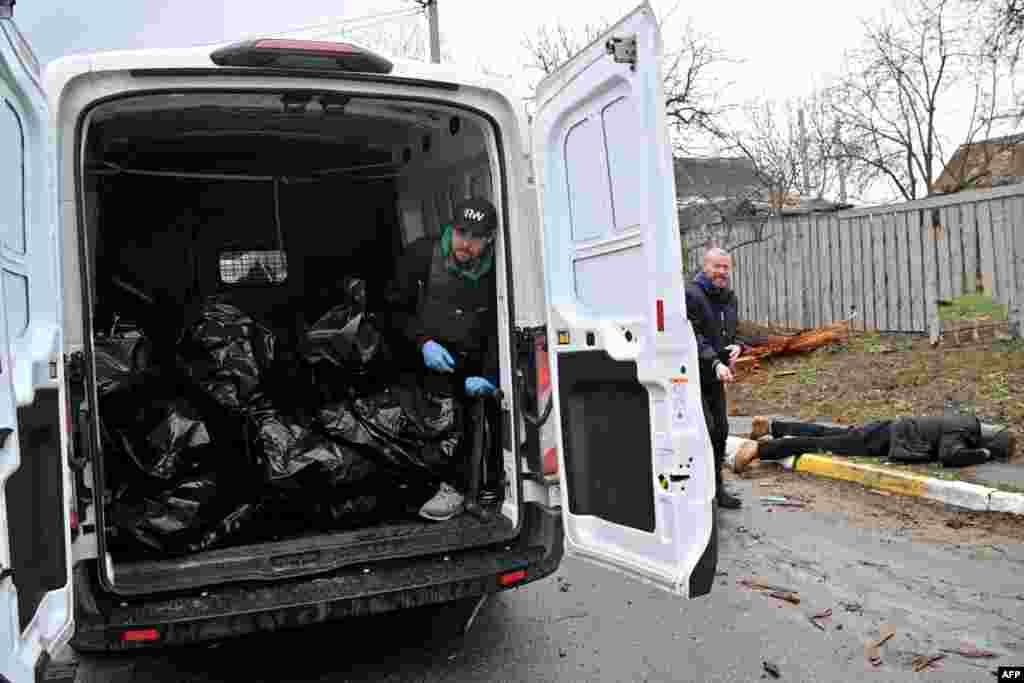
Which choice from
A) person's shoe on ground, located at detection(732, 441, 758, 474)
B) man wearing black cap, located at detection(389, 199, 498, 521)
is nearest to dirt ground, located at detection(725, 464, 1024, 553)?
person's shoe on ground, located at detection(732, 441, 758, 474)

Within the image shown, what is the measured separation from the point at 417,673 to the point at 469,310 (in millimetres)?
1656

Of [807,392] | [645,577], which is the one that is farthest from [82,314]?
[807,392]

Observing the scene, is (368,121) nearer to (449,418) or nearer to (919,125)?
(449,418)

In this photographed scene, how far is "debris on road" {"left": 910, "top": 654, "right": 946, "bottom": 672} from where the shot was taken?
3422mm

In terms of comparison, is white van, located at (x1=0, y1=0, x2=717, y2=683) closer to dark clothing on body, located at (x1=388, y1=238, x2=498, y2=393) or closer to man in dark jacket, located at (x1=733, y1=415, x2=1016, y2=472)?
dark clothing on body, located at (x1=388, y1=238, x2=498, y2=393)

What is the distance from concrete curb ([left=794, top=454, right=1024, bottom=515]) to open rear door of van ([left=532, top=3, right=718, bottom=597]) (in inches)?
125

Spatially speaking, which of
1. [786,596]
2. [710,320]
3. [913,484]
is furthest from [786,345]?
[786,596]

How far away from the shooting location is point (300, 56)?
3293mm

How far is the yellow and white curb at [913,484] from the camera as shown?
5.35 metres

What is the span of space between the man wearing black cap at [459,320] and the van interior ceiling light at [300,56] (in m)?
0.85

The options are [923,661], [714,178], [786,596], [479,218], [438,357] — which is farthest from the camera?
[714,178]

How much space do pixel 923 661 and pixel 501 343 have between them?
2.18 meters

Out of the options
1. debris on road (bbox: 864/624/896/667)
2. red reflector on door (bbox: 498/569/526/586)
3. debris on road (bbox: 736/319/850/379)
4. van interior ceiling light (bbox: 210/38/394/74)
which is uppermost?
van interior ceiling light (bbox: 210/38/394/74)

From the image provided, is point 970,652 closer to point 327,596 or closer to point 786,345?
point 327,596
